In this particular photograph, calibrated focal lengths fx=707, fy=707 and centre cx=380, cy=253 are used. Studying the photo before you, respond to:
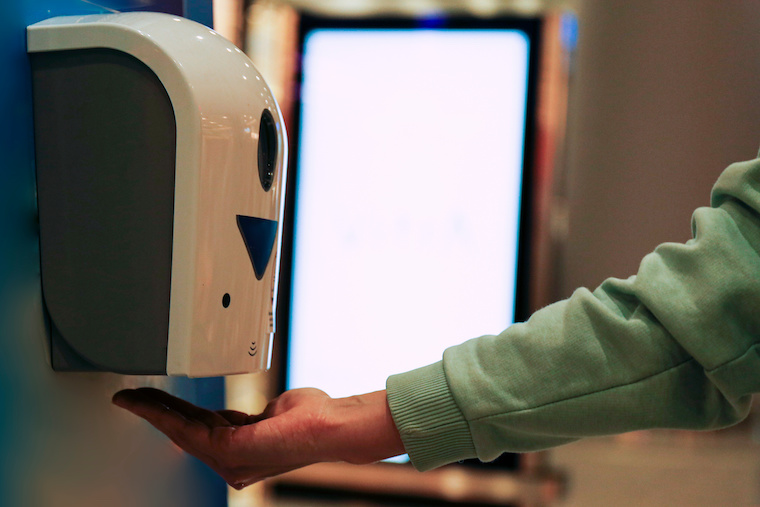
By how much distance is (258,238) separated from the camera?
53 cm

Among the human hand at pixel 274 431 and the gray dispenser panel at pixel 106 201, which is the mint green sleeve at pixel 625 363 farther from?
the gray dispenser panel at pixel 106 201

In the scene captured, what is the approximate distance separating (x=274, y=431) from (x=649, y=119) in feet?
4.90

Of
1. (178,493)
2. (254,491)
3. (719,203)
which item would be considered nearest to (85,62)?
(178,493)

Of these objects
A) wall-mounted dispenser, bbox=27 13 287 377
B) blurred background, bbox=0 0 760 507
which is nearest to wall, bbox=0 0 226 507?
wall-mounted dispenser, bbox=27 13 287 377

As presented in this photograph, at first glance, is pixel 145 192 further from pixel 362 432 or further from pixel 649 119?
pixel 649 119

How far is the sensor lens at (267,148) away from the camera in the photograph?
1.76 ft

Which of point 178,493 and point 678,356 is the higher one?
point 678,356

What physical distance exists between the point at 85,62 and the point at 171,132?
8 centimetres

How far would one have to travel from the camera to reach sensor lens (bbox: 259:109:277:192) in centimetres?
54

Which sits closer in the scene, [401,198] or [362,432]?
[362,432]

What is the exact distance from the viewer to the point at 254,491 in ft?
5.57

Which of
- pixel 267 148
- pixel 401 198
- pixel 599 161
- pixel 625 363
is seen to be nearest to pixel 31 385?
pixel 267 148

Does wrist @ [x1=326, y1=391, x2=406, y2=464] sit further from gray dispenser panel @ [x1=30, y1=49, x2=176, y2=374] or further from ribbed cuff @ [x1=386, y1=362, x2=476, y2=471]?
gray dispenser panel @ [x1=30, y1=49, x2=176, y2=374]

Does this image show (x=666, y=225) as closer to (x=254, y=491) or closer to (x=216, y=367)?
(x=254, y=491)
